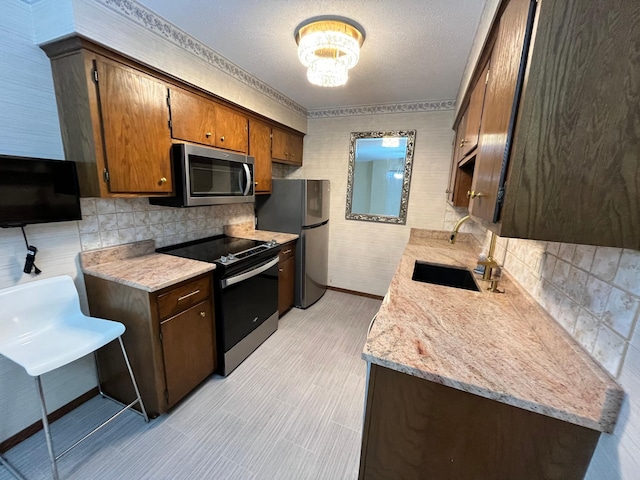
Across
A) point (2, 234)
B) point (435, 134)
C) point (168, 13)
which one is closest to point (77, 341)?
point (2, 234)

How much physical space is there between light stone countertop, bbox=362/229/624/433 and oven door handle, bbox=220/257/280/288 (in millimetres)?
1130

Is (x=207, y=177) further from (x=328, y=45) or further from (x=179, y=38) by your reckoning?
(x=328, y=45)

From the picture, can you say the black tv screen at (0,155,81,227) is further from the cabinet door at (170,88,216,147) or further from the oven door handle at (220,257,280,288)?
the oven door handle at (220,257,280,288)

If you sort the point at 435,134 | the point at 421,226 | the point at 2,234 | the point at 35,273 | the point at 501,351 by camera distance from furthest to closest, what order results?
the point at 421,226, the point at 435,134, the point at 35,273, the point at 2,234, the point at 501,351

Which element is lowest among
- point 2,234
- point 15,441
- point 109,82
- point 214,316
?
point 15,441

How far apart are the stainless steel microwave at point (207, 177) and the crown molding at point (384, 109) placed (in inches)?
58.2

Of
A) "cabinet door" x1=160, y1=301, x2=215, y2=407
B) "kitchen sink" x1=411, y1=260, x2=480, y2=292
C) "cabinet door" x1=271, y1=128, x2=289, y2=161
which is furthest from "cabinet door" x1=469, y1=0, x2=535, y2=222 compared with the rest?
"cabinet door" x1=271, y1=128, x2=289, y2=161

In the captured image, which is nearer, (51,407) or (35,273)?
(35,273)

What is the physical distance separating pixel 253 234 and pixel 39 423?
1.97 m

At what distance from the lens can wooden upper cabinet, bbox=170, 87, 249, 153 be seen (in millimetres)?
1762

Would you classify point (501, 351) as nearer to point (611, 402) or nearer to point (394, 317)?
point (611, 402)

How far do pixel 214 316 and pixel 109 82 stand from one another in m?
1.52

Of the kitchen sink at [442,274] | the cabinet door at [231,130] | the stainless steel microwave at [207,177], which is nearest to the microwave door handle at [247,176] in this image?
the stainless steel microwave at [207,177]

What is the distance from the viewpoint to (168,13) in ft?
4.85
